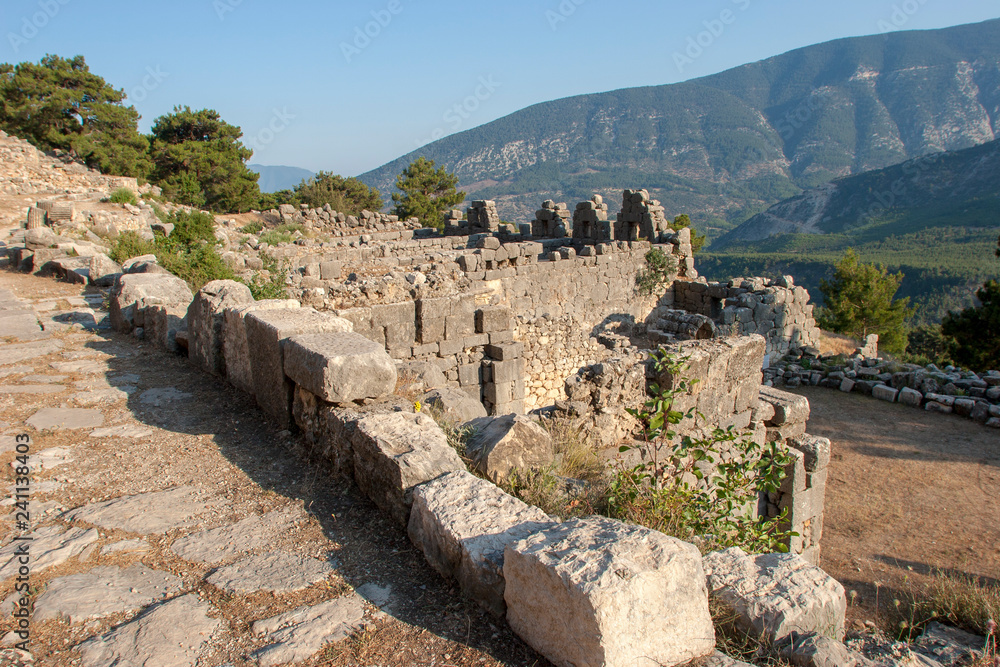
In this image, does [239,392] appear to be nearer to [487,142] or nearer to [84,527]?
[84,527]

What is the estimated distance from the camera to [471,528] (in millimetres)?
2723

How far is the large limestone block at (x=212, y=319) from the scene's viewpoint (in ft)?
17.5

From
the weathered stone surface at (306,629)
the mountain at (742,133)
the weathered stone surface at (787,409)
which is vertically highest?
the mountain at (742,133)

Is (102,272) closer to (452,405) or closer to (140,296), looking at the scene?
(140,296)

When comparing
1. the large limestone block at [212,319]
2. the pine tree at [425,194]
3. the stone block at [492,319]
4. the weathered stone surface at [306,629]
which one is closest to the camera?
the weathered stone surface at [306,629]

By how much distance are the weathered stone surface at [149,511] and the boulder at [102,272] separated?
714cm

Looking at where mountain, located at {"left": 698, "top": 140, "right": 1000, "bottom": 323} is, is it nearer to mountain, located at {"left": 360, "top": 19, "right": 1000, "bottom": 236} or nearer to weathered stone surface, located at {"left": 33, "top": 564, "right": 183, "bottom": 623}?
mountain, located at {"left": 360, "top": 19, "right": 1000, "bottom": 236}

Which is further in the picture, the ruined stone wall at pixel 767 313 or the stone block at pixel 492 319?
the ruined stone wall at pixel 767 313

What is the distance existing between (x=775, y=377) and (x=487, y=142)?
143m

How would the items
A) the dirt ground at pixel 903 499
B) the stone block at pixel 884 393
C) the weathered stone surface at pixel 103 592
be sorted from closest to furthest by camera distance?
the weathered stone surface at pixel 103 592
the dirt ground at pixel 903 499
the stone block at pixel 884 393

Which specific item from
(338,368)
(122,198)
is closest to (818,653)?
(338,368)

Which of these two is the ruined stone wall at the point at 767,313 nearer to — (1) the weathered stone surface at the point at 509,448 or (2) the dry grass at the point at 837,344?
(2) the dry grass at the point at 837,344

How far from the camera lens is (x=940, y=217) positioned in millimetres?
71625

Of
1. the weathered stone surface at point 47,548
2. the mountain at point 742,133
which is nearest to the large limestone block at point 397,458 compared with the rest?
the weathered stone surface at point 47,548
